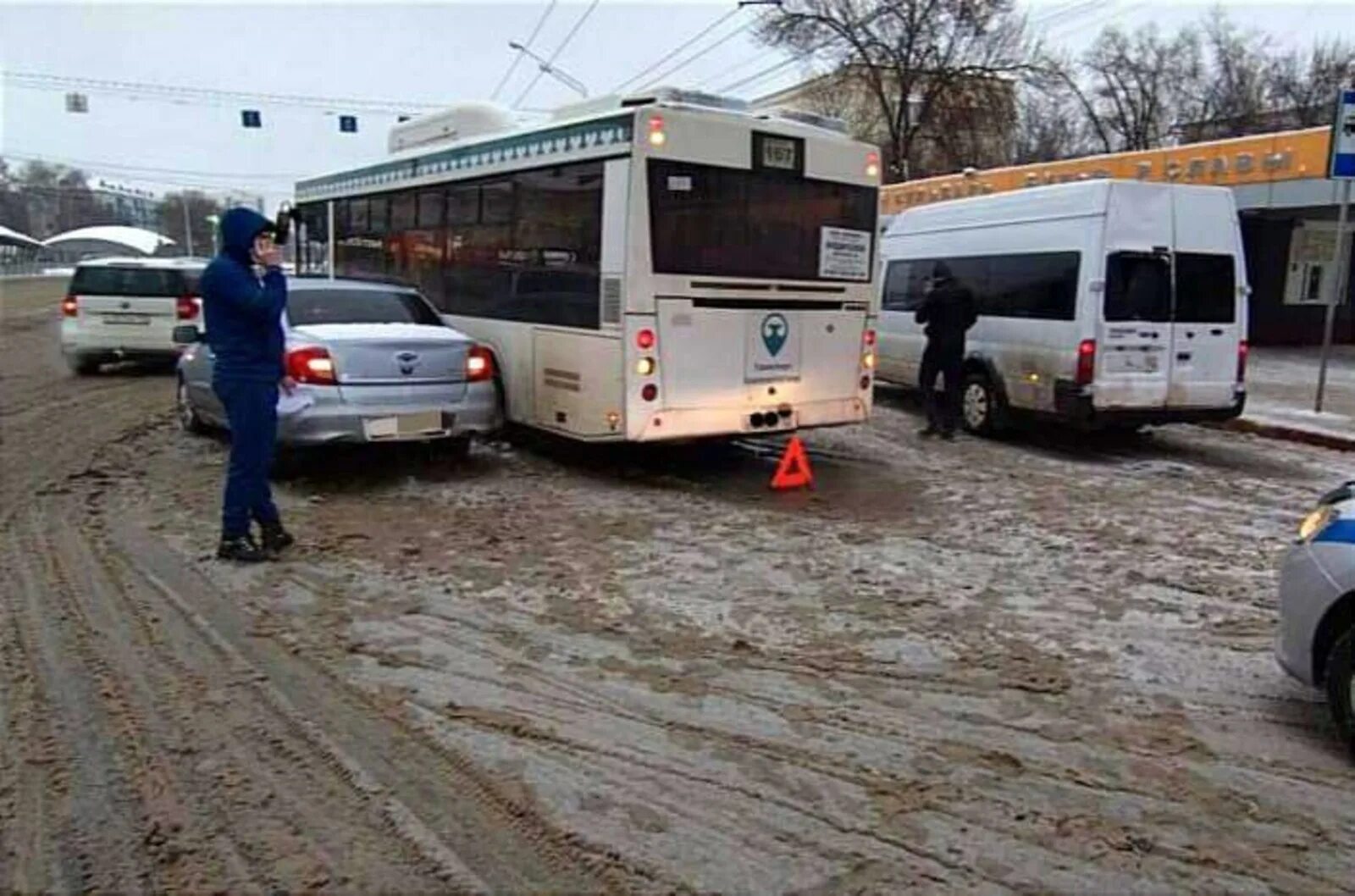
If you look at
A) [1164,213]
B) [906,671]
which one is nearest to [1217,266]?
[1164,213]

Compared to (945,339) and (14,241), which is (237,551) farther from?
(14,241)

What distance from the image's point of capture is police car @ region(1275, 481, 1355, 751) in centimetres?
392

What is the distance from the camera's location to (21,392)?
46.1ft

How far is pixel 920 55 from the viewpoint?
34.4 metres

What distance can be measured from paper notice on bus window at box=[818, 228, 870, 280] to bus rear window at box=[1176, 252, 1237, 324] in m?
3.45

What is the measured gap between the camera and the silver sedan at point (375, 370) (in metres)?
7.83

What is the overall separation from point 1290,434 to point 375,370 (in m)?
9.93

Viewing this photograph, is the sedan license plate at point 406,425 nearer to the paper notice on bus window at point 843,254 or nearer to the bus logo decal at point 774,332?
the bus logo decal at point 774,332

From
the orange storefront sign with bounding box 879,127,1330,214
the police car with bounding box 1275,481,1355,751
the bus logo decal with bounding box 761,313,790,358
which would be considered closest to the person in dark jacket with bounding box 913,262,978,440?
the bus logo decal with bounding box 761,313,790,358

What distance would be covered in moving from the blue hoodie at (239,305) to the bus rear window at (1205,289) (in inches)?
341

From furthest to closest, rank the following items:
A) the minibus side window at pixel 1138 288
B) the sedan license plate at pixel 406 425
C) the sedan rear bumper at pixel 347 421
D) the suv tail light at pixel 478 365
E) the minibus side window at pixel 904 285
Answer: the minibus side window at pixel 904 285
the minibus side window at pixel 1138 288
the suv tail light at pixel 478 365
the sedan license plate at pixel 406 425
the sedan rear bumper at pixel 347 421

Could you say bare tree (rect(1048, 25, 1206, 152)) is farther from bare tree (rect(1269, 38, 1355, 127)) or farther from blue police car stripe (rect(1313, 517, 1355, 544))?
blue police car stripe (rect(1313, 517, 1355, 544))

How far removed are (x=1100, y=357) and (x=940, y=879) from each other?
831 cm

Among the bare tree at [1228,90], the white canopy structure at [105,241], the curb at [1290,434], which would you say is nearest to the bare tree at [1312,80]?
the bare tree at [1228,90]
